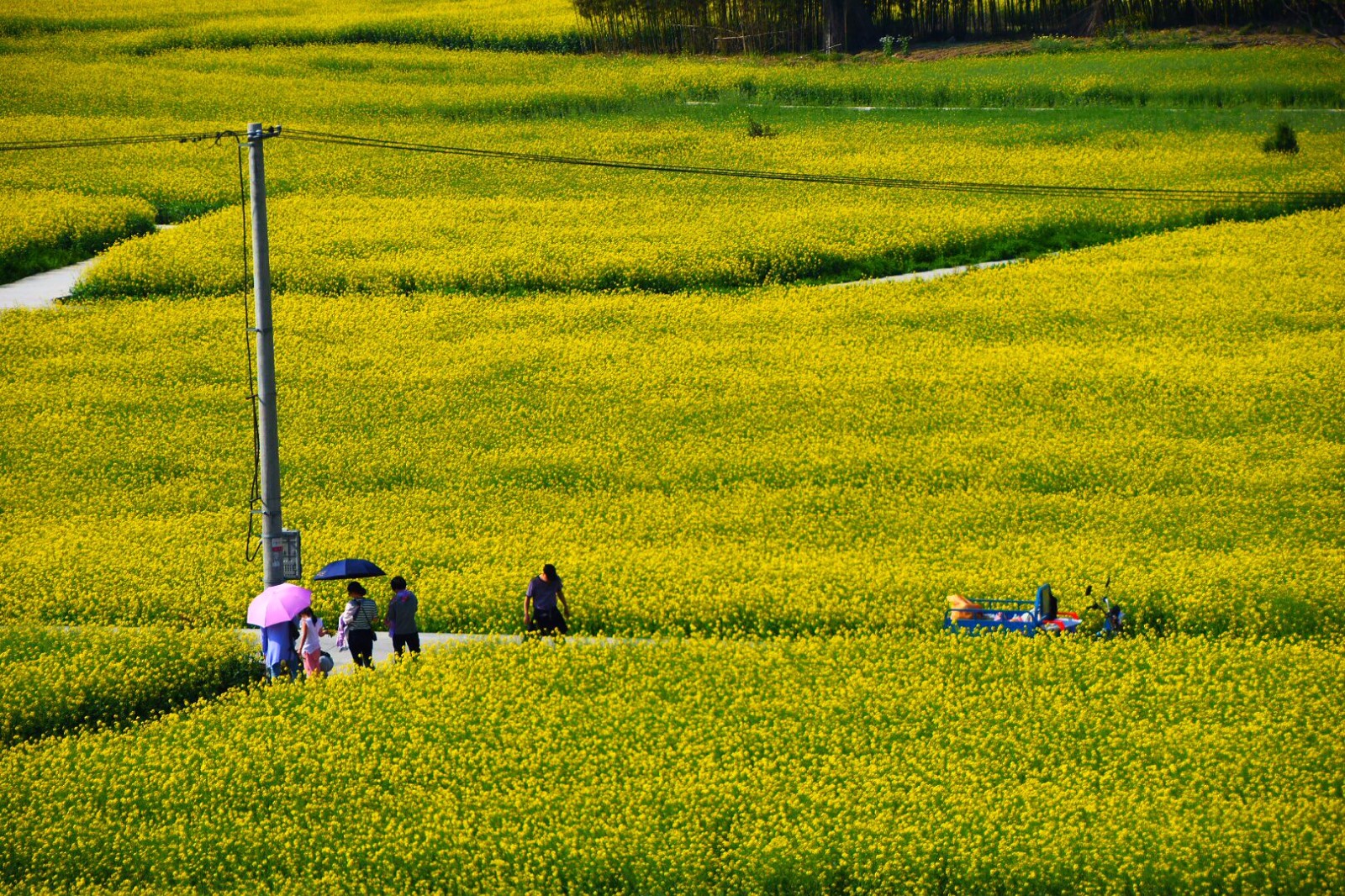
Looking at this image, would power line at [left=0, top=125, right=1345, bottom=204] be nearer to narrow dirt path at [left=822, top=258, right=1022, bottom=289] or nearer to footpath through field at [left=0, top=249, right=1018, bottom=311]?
narrow dirt path at [left=822, top=258, right=1022, bottom=289]

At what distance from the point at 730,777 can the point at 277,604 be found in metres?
5.88

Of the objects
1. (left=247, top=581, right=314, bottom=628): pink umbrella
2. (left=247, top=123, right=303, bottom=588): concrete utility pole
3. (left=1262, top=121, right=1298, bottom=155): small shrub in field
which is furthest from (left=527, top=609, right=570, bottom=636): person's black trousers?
(left=1262, top=121, right=1298, bottom=155): small shrub in field

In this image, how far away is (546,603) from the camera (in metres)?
19.6

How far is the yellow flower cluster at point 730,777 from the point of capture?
14.3 m

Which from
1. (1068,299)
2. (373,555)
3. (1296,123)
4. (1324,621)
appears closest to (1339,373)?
(1068,299)

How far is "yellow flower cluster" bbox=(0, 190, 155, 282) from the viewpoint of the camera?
39531 millimetres

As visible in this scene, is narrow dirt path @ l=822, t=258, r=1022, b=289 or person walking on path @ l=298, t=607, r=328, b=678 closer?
person walking on path @ l=298, t=607, r=328, b=678

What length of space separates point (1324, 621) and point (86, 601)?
15.4 meters

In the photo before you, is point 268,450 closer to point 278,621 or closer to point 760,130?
point 278,621

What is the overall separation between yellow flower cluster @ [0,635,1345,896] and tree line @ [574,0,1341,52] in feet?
181

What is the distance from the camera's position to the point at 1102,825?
14.6m

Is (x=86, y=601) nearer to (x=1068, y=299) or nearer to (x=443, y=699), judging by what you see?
(x=443, y=699)

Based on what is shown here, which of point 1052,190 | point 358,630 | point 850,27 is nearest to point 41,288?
point 358,630

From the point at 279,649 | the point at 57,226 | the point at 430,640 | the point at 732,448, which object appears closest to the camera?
the point at 279,649
